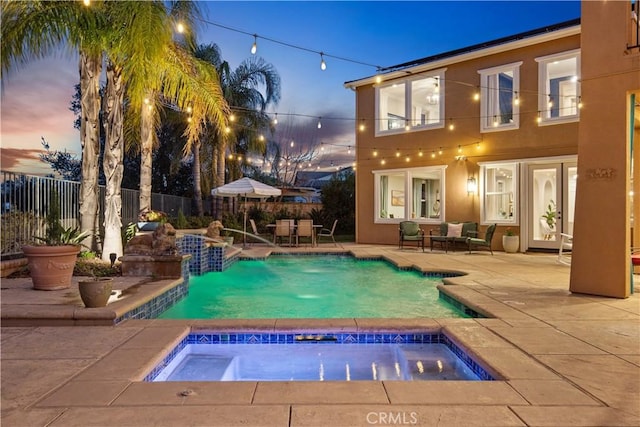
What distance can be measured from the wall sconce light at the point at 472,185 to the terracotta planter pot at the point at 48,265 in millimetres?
10017

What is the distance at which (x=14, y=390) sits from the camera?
2.60 metres

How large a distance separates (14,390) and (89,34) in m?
6.13

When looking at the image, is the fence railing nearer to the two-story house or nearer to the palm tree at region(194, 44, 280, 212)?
the two-story house

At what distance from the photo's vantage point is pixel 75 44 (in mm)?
6930

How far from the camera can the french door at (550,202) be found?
35.5 ft

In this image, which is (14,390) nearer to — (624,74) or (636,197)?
(624,74)

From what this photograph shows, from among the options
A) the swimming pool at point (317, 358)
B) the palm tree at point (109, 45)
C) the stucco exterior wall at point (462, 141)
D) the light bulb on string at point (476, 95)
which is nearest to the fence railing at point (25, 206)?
the palm tree at point (109, 45)

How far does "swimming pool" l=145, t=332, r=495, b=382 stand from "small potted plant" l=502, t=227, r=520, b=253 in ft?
26.4

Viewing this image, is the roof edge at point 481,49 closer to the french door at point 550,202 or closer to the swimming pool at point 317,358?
the french door at point 550,202

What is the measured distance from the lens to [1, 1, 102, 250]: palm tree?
21.0 feet

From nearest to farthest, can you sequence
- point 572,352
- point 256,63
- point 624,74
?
1. point 572,352
2. point 624,74
3. point 256,63

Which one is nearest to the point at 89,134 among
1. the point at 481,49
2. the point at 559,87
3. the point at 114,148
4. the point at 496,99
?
the point at 114,148

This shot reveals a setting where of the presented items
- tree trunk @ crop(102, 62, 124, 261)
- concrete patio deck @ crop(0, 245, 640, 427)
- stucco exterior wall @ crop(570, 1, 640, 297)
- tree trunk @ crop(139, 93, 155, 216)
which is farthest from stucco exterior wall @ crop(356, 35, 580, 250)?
tree trunk @ crop(102, 62, 124, 261)

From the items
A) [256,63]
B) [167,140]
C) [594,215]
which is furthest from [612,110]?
[167,140]
